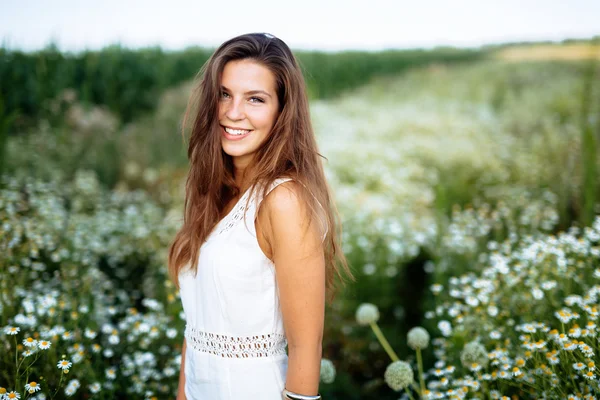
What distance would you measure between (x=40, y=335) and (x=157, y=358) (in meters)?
0.74

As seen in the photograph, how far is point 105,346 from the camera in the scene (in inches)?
109

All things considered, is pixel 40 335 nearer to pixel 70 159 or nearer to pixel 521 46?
pixel 70 159

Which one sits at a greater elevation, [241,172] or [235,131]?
[235,131]

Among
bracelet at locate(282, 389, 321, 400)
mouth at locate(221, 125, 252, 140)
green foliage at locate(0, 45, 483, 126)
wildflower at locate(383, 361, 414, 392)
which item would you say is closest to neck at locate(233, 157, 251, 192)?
mouth at locate(221, 125, 252, 140)

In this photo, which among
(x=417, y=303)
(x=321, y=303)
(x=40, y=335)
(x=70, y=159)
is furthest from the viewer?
(x=70, y=159)

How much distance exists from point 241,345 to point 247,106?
2.96ft

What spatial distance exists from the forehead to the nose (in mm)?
60

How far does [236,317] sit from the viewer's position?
5.54 ft

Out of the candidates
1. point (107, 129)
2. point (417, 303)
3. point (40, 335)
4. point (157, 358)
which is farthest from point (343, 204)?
point (107, 129)

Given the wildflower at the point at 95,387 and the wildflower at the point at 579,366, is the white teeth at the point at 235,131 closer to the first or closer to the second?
the wildflower at the point at 95,387

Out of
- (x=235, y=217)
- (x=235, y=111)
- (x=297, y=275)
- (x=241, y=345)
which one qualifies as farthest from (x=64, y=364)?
(x=235, y=111)

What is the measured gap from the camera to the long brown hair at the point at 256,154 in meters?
1.74

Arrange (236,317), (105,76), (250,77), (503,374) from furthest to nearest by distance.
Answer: (105,76) < (503,374) < (250,77) < (236,317)

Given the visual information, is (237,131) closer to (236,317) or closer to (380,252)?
(236,317)
